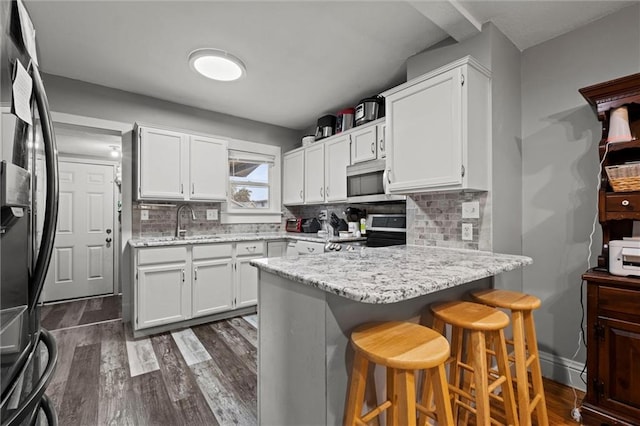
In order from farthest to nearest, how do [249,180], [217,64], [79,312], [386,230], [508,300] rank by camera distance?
1. [249,180]
2. [79,312]
3. [386,230]
4. [217,64]
5. [508,300]

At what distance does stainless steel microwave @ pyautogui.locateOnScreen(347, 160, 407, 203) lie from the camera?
9.57 ft

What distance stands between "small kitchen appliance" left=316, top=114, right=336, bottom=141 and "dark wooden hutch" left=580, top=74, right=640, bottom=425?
248 cm

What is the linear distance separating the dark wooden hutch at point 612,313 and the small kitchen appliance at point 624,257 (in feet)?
0.12

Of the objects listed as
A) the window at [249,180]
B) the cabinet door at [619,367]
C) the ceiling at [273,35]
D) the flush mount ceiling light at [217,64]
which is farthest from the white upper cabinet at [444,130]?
the window at [249,180]

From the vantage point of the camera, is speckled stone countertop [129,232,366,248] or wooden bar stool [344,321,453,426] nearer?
wooden bar stool [344,321,453,426]

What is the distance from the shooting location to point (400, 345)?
1042mm

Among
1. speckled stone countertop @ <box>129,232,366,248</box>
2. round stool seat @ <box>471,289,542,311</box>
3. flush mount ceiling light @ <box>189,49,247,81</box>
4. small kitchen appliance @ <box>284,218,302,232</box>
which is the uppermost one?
flush mount ceiling light @ <box>189,49,247,81</box>

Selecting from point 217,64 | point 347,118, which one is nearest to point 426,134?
point 347,118

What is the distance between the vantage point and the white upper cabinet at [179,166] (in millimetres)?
3068

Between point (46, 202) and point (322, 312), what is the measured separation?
2.91 ft

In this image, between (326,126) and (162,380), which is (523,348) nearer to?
(162,380)

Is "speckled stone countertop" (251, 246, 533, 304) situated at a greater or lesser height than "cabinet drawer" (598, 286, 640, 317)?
greater

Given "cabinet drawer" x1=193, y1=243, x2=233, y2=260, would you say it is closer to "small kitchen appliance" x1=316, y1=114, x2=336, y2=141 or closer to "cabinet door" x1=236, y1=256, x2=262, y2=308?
"cabinet door" x1=236, y1=256, x2=262, y2=308

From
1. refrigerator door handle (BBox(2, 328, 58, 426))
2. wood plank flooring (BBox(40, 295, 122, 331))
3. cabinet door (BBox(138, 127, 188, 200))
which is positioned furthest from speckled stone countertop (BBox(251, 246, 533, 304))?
wood plank flooring (BBox(40, 295, 122, 331))
